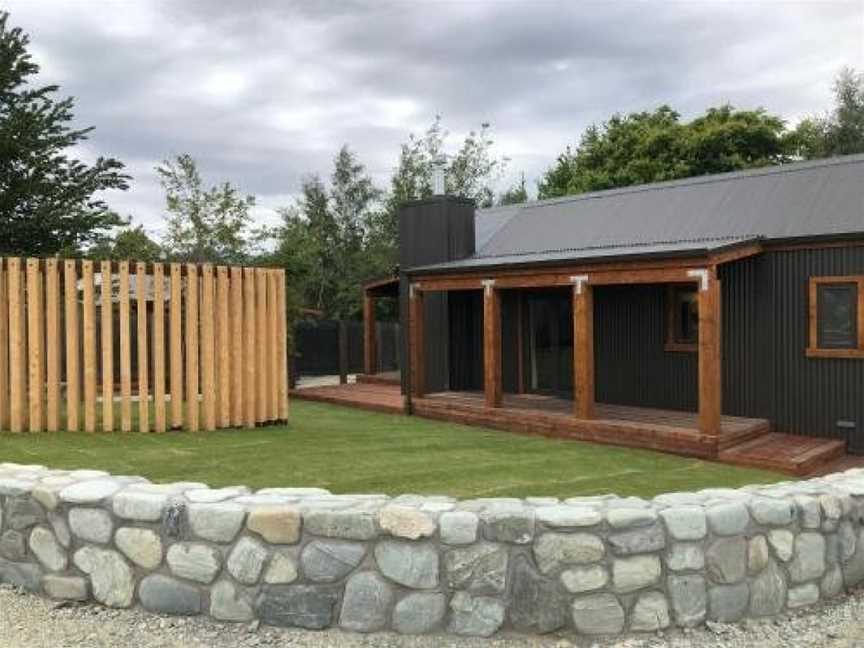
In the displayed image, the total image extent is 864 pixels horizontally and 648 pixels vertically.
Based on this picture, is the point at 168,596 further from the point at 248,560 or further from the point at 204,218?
the point at 204,218

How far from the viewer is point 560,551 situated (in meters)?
3.91

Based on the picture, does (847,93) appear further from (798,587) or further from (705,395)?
(798,587)

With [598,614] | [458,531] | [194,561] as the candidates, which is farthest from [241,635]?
[598,614]

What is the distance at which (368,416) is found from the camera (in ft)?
40.0

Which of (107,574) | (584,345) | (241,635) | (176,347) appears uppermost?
(176,347)

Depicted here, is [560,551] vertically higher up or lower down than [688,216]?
lower down

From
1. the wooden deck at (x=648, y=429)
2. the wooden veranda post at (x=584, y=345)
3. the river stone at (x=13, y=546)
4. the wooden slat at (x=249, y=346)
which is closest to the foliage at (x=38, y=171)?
the wooden deck at (x=648, y=429)

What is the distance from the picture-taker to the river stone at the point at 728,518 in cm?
410

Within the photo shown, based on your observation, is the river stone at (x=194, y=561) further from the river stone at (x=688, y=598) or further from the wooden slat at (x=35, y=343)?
the wooden slat at (x=35, y=343)

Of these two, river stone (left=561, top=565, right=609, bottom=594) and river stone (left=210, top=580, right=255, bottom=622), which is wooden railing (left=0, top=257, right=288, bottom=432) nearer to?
river stone (left=210, top=580, right=255, bottom=622)

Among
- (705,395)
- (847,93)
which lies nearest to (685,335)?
(705,395)

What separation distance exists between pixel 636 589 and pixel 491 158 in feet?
108

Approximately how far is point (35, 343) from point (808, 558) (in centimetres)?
702

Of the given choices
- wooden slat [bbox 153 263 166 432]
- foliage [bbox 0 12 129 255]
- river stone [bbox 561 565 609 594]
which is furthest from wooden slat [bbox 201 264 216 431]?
foliage [bbox 0 12 129 255]
